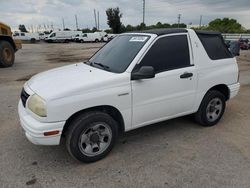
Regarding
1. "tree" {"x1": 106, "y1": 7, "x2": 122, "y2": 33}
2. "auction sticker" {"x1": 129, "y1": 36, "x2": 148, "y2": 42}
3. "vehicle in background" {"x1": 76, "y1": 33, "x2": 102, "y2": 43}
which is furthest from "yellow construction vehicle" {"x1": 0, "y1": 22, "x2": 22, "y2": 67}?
"tree" {"x1": 106, "y1": 7, "x2": 122, "y2": 33}

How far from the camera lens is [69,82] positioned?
123 inches

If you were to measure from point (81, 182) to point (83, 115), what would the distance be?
811 mm

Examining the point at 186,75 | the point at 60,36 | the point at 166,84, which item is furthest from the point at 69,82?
the point at 60,36

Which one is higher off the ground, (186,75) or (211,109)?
(186,75)

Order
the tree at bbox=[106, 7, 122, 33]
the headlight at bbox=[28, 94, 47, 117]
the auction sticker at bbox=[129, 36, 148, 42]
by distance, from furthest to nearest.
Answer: the tree at bbox=[106, 7, 122, 33], the auction sticker at bbox=[129, 36, 148, 42], the headlight at bbox=[28, 94, 47, 117]

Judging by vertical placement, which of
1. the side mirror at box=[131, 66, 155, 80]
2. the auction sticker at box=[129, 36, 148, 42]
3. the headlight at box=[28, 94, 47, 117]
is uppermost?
the auction sticker at box=[129, 36, 148, 42]

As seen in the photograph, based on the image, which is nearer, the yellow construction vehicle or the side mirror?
the side mirror

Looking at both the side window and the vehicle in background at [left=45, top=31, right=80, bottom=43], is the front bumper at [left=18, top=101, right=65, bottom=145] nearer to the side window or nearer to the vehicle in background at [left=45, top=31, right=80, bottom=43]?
the side window

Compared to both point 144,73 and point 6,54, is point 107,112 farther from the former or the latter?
point 6,54

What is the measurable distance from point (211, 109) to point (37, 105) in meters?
3.04

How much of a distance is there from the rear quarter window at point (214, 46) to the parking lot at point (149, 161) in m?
1.30

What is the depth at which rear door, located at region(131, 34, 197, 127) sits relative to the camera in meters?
3.40

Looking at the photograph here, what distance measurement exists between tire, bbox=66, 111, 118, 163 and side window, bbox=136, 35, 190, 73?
2.99 ft

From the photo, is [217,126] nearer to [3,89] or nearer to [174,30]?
[174,30]
